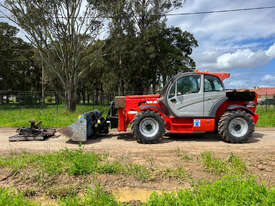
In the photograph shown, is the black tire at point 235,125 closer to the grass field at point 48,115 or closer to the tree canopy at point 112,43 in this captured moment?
the grass field at point 48,115

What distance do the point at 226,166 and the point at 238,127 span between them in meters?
2.94

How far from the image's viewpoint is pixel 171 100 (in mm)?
6812

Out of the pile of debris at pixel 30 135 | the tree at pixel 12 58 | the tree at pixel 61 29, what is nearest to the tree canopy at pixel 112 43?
the tree at pixel 61 29

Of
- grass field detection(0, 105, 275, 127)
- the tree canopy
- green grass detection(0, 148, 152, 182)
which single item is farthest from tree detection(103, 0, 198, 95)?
green grass detection(0, 148, 152, 182)

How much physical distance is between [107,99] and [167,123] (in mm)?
15023

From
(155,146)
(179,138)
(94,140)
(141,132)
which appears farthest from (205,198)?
(94,140)

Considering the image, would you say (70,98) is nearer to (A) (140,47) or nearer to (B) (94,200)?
(A) (140,47)

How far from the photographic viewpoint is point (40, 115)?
1415cm

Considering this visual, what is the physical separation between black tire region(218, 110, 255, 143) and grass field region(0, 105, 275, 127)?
4.69m

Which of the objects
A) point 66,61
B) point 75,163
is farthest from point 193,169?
point 66,61

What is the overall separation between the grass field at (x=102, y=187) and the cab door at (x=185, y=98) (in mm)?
1984

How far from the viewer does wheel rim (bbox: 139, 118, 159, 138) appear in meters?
6.66

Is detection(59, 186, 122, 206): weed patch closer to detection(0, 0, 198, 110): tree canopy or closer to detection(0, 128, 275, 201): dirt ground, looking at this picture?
detection(0, 128, 275, 201): dirt ground

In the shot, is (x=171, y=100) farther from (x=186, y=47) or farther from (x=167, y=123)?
(x=186, y=47)
